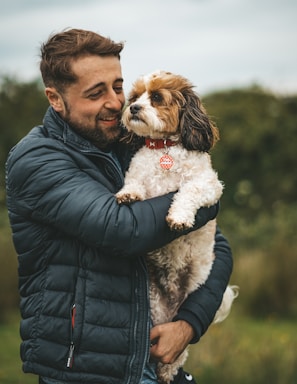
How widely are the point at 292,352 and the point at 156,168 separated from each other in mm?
2986

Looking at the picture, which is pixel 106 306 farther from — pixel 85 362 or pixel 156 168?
pixel 156 168

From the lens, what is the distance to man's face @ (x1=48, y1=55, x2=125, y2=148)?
3057 millimetres

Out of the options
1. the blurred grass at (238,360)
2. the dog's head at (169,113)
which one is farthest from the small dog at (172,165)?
the blurred grass at (238,360)

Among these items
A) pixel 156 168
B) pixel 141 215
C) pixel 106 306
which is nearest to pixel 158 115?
pixel 156 168

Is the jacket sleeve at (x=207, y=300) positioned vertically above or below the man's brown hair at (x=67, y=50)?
below

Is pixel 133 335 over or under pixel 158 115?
under

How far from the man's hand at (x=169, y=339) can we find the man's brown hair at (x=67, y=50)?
4.42ft

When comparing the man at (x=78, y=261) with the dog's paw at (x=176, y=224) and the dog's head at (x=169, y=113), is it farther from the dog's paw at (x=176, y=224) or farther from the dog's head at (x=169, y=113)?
the dog's head at (x=169, y=113)

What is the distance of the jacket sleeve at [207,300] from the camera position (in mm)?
3104

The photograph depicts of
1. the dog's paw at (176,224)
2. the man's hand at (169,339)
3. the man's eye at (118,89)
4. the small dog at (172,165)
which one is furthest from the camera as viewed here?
the small dog at (172,165)

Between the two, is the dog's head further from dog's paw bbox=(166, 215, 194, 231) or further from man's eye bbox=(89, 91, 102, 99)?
dog's paw bbox=(166, 215, 194, 231)

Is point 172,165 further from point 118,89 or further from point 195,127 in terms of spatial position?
point 118,89

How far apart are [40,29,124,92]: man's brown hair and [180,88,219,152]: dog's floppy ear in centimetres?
58

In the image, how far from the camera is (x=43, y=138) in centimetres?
282
